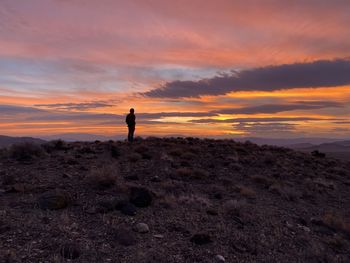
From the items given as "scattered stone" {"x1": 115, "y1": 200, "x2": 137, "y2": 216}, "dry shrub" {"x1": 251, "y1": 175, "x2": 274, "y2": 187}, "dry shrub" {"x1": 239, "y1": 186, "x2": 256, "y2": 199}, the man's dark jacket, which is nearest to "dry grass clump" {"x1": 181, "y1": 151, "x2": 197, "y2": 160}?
"dry shrub" {"x1": 251, "y1": 175, "x2": 274, "y2": 187}

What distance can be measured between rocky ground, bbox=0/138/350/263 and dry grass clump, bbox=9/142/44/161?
55 millimetres

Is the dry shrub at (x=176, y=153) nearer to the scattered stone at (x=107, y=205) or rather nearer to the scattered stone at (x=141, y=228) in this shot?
the scattered stone at (x=107, y=205)

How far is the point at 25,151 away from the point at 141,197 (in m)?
9.52

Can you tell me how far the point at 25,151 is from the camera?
64.1 ft

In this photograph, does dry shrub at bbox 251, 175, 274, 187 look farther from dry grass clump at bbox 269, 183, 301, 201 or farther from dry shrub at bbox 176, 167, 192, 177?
dry shrub at bbox 176, 167, 192, 177

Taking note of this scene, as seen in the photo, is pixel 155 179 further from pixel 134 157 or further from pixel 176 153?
pixel 176 153

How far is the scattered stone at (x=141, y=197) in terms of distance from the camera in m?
13.0

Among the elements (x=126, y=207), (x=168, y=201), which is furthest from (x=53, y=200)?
(x=168, y=201)

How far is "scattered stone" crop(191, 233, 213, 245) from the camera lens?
1078 cm

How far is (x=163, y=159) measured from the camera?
21.2m

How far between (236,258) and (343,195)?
1156cm

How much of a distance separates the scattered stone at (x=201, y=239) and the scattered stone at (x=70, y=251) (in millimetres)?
3444

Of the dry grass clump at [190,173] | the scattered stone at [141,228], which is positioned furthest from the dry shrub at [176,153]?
the scattered stone at [141,228]

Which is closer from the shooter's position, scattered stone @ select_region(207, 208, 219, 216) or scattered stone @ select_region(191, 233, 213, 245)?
scattered stone @ select_region(191, 233, 213, 245)
